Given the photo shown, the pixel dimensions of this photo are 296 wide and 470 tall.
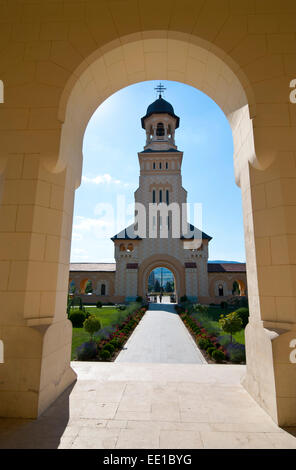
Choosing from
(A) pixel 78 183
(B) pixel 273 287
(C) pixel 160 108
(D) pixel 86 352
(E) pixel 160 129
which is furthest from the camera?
(E) pixel 160 129

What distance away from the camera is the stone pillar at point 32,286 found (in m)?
2.79

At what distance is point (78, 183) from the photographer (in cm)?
394

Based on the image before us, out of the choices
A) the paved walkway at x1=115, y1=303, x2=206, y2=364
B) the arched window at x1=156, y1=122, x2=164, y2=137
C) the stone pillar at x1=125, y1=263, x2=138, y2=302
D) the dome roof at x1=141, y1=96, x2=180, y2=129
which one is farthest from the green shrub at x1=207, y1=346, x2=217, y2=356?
the dome roof at x1=141, y1=96, x2=180, y2=129

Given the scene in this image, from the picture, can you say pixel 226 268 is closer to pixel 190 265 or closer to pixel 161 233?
pixel 190 265

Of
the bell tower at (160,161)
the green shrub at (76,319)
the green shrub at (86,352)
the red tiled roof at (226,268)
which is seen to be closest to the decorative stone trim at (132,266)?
the bell tower at (160,161)

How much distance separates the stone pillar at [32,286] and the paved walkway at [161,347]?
5.21 metres

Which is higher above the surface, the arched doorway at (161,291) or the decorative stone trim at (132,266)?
the decorative stone trim at (132,266)

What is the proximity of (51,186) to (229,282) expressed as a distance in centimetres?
2854

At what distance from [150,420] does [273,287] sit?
2202 mm

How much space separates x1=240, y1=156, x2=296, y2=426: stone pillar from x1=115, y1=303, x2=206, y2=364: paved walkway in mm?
5164

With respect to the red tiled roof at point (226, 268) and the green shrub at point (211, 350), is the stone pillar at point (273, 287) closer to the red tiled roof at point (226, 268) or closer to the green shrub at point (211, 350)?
the green shrub at point (211, 350)

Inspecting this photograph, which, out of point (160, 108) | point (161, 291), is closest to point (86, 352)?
point (160, 108)

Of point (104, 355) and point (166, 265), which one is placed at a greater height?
point (166, 265)

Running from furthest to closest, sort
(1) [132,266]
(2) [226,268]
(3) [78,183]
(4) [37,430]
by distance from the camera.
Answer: (2) [226,268] → (1) [132,266] → (3) [78,183] → (4) [37,430]
